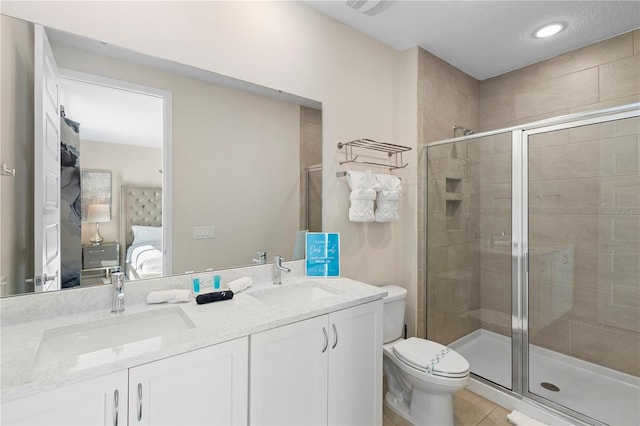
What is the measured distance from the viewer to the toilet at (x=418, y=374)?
166 centimetres

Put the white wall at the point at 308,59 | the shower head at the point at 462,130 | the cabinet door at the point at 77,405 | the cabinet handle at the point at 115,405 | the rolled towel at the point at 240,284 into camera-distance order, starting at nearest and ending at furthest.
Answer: the cabinet door at the point at 77,405 < the cabinet handle at the point at 115,405 < the white wall at the point at 308,59 < the rolled towel at the point at 240,284 < the shower head at the point at 462,130

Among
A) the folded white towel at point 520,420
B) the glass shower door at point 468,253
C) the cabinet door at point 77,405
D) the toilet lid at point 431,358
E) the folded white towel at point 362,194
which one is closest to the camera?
the cabinet door at point 77,405


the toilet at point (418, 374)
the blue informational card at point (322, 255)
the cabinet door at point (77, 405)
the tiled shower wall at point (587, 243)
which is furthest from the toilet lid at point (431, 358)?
the cabinet door at point (77, 405)

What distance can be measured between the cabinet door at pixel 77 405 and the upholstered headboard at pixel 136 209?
606mm

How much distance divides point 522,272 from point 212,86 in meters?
2.30

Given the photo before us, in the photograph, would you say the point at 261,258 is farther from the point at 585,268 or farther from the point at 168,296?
the point at 585,268

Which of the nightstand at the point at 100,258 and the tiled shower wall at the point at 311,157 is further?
the tiled shower wall at the point at 311,157

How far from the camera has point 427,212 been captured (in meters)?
2.47

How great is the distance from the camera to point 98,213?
1.27 meters

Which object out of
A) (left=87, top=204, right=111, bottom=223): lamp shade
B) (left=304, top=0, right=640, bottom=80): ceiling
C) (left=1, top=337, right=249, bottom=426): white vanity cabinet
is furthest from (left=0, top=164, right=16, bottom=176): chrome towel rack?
(left=304, top=0, right=640, bottom=80): ceiling

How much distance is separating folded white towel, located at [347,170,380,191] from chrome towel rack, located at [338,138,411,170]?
114mm

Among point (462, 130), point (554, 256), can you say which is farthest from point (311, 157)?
point (554, 256)

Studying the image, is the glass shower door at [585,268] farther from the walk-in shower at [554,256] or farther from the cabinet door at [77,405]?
the cabinet door at [77,405]

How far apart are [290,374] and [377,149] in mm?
1667
